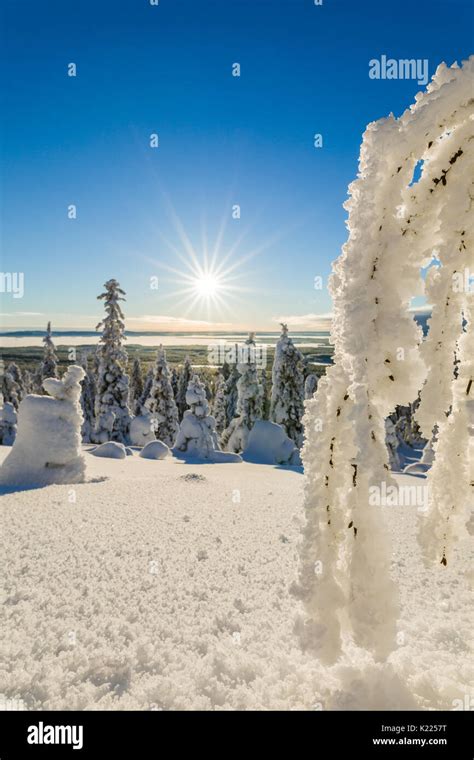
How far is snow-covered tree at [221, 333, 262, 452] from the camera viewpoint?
105ft

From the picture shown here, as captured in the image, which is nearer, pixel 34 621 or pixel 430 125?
pixel 430 125

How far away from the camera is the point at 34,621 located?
368cm

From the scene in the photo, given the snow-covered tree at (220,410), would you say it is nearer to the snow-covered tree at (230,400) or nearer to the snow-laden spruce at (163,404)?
the snow-covered tree at (230,400)

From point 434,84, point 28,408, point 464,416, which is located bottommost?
point 28,408

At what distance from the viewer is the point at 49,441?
9992mm

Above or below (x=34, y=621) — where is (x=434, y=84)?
above

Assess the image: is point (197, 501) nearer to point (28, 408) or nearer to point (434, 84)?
point (28, 408)

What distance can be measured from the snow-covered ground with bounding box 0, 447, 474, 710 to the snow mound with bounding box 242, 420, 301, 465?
1725cm

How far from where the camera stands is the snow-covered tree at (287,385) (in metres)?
30.6

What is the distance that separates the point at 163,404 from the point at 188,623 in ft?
102
